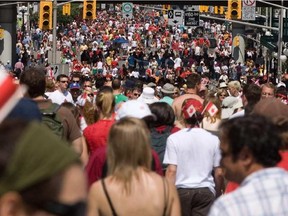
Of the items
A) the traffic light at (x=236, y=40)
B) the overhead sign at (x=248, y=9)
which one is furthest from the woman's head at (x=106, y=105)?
the traffic light at (x=236, y=40)

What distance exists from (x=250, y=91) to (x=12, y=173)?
31.3ft

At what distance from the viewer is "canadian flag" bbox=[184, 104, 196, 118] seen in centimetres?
897

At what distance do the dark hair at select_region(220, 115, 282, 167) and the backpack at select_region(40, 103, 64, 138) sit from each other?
123 inches

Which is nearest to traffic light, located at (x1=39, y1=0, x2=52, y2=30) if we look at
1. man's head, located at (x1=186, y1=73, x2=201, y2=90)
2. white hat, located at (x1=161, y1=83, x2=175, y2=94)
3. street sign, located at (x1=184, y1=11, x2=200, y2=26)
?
street sign, located at (x1=184, y1=11, x2=200, y2=26)

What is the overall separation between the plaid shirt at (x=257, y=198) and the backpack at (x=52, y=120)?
3.39 m

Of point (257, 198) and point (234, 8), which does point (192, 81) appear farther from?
point (234, 8)

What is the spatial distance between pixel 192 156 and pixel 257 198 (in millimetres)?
3872

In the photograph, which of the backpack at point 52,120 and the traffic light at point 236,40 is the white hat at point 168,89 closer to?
the backpack at point 52,120

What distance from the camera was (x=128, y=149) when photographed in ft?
19.2

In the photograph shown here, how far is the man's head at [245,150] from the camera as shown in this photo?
4.71 meters

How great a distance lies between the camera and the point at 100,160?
6.95 meters

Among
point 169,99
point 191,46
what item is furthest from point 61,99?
point 191,46

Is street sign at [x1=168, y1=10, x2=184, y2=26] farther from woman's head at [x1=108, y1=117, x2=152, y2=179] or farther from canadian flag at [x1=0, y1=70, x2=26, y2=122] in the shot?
canadian flag at [x1=0, y1=70, x2=26, y2=122]

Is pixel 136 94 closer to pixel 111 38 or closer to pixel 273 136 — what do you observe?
pixel 273 136
